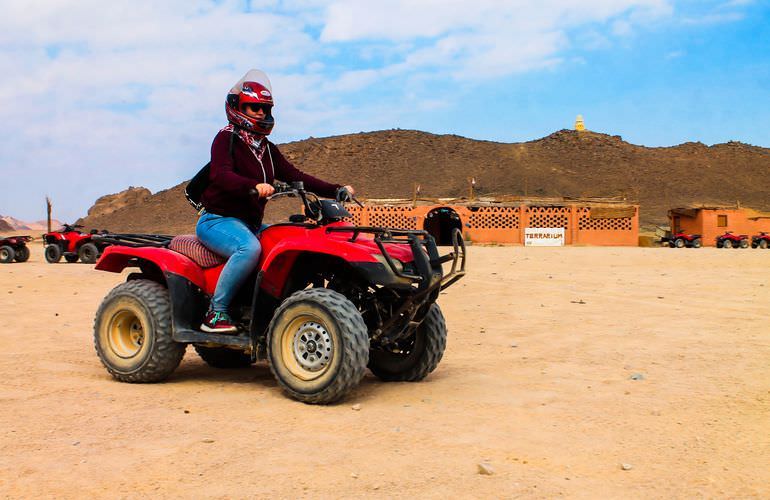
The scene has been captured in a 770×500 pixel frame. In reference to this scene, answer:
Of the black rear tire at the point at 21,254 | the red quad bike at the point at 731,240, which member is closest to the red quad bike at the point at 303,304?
the black rear tire at the point at 21,254

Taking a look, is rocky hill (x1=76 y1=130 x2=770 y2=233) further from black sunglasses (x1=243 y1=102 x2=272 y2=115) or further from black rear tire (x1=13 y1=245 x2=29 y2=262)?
black sunglasses (x1=243 y1=102 x2=272 y2=115)

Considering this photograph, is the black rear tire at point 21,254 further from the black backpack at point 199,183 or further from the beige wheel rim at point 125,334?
the black backpack at point 199,183

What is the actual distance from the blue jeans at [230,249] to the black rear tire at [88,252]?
62.1 feet

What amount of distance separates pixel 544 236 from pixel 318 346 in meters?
36.3

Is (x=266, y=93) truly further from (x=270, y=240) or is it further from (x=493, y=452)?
(x=493, y=452)

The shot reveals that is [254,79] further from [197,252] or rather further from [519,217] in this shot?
[519,217]

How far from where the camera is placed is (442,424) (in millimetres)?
4555

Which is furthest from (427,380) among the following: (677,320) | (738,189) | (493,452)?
(738,189)

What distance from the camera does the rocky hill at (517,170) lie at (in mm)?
69569

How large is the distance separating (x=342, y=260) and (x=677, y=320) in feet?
17.5

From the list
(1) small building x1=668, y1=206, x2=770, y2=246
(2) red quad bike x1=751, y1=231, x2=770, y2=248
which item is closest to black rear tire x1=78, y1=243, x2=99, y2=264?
(2) red quad bike x1=751, y1=231, x2=770, y2=248

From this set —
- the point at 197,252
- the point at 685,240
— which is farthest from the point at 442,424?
the point at 685,240

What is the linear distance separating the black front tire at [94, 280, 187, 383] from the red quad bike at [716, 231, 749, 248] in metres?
37.9

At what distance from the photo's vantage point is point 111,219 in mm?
79312
